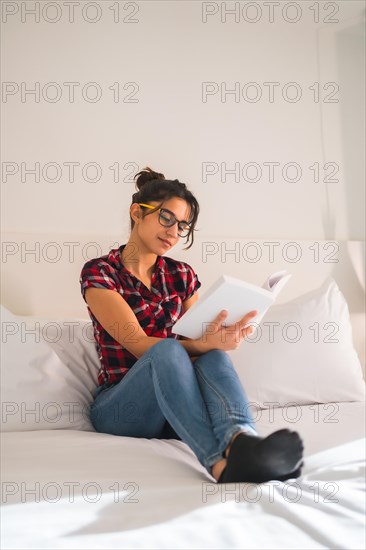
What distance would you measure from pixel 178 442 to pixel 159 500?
55cm

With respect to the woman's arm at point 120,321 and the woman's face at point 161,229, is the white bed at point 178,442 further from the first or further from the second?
the woman's face at point 161,229

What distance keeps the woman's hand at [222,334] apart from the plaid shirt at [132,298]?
0.29 metres

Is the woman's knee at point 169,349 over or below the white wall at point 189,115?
below

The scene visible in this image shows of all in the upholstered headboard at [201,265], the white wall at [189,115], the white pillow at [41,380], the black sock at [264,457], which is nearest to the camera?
the black sock at [264,457]

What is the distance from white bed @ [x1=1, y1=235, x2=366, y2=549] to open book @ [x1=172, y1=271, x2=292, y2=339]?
1.01 feet

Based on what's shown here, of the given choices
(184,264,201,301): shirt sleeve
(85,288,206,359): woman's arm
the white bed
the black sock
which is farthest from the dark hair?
the black sock

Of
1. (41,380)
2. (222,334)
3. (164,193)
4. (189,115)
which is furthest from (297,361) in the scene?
(189,115)

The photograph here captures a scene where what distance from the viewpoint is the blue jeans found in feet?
4.43

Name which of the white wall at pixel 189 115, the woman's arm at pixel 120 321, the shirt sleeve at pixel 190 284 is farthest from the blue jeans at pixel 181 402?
the white wall at pixel 189 115

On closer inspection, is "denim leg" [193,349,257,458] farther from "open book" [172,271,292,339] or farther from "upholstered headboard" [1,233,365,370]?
"upholstered headboard" [1,233,365,370]

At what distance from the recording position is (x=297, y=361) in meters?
2.10

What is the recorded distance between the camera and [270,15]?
285cm

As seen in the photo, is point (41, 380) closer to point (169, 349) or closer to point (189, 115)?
point (169, 349)

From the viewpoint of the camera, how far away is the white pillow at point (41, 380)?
1793mm
